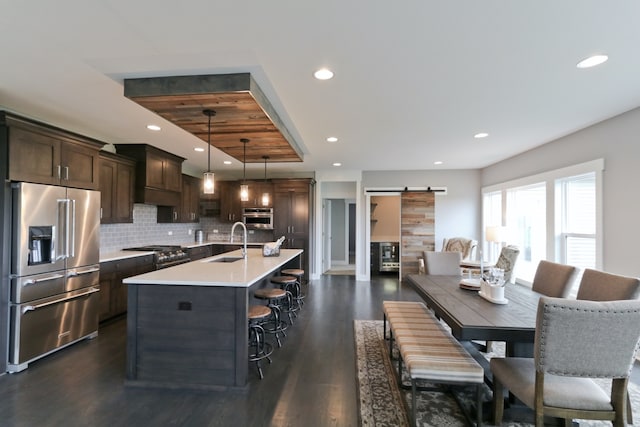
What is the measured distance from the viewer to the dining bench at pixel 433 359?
1860 mm

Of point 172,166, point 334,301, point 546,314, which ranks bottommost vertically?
point 334,301

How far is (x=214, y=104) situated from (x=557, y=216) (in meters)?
4.60

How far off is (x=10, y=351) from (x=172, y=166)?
334 centimetres

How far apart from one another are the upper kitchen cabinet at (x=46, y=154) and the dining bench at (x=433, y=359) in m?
3.58

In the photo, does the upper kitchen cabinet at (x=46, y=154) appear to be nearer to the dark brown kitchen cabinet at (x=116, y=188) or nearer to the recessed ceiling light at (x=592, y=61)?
the dark brown kitchen cabinet at (x=116, y=188)

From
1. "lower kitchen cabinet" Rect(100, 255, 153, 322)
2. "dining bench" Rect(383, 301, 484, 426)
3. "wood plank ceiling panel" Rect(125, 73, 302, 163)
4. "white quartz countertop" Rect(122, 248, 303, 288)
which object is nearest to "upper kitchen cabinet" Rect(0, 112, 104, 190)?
"lower kitchen cabinet" Rect(100, 255, 153, 322)

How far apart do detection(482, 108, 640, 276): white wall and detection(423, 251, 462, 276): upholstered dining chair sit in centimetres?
153

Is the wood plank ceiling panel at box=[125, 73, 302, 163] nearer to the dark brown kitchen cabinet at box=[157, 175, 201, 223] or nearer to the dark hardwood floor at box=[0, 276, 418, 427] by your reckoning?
the dark hardwood floor at box=[0, 276, 418, 427]

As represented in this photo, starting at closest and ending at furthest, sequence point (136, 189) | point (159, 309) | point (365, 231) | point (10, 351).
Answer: point (159, 309) < point (10, 351) < point (136, 189) < point (365, 231)

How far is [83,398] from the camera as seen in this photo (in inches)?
88.7

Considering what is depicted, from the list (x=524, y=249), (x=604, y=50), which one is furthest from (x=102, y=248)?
(x=524, y=249)

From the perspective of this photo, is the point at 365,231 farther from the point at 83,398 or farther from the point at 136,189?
the point at 83,398

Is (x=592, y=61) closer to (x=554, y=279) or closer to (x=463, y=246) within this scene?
(x=554, y=279)

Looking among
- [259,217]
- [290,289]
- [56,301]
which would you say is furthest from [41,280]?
[259,217]
